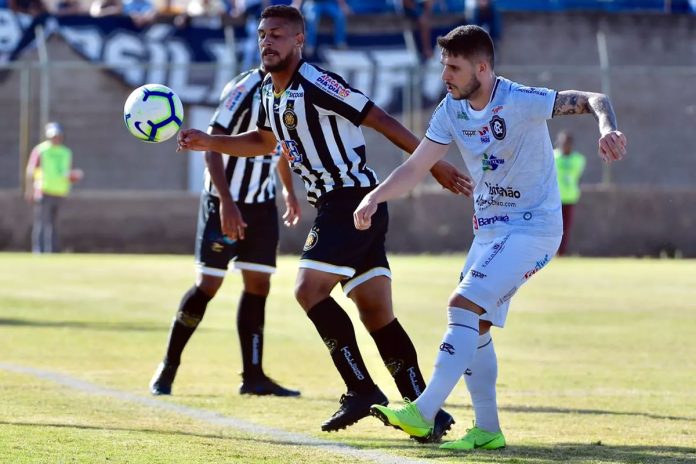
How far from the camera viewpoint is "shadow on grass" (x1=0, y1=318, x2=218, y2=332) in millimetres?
13031

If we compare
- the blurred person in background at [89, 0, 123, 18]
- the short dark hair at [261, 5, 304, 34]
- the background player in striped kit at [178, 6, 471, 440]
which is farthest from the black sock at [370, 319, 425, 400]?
the blurred person in background at [89, 0, 123, 18]

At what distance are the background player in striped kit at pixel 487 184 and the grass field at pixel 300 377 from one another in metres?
0.40

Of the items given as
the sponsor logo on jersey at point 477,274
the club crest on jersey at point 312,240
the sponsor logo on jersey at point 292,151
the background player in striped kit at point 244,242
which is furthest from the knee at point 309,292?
the background player in striped kit at point 244,242

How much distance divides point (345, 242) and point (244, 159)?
7.74 ft

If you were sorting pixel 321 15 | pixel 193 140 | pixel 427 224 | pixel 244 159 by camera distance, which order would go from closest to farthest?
pixel 193 140, pixel 244 159, pixel 427 224, pixel 321 15

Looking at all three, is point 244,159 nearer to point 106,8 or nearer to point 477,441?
point 477,441

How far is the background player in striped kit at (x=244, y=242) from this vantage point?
8.86m

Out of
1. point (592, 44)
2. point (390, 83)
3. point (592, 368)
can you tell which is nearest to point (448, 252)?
point (390, 83)

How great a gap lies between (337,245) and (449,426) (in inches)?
41.3

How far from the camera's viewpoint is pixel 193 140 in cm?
734

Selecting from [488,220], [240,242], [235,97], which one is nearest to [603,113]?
[488,220]

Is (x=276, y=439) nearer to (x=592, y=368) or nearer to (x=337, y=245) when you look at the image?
(x=337, y=245)

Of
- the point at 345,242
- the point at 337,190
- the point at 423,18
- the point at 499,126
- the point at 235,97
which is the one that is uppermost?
the point at 423,18

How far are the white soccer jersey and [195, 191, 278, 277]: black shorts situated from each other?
9.49ft
